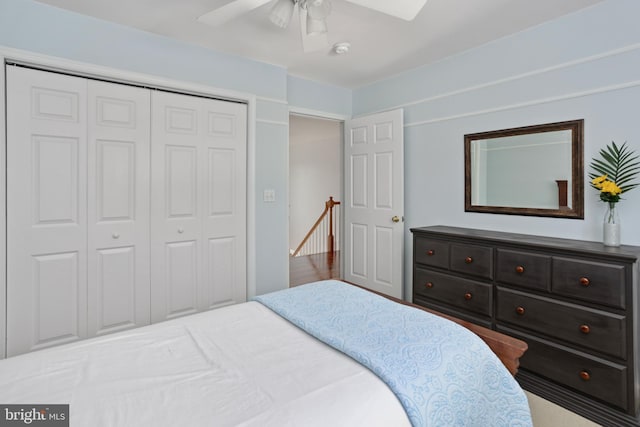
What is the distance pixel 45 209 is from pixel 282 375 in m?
2.19

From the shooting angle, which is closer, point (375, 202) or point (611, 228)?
point (611, 228)

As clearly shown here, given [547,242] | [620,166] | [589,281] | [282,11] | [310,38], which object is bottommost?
[589,281]

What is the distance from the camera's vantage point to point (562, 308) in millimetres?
2092

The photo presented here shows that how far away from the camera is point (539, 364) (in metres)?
2.19

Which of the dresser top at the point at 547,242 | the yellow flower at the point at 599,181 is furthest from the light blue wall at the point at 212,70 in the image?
the yellow flower at the point at 599,181

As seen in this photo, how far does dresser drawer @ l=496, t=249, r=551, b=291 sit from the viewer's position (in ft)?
7.14

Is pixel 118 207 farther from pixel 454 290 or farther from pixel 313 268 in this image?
pixel 313 268

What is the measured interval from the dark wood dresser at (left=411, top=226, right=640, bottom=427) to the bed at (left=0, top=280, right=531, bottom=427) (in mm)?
811

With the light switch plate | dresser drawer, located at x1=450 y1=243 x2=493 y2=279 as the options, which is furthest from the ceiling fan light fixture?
dresser drawer, located at x1=450 y1=243 x2=493 y2=279

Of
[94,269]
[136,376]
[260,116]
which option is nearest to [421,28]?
[260,116]

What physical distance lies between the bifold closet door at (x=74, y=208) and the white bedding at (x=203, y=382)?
4.54ft

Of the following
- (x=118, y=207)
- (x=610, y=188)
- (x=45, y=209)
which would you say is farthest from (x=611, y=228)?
(x=45, y=209)

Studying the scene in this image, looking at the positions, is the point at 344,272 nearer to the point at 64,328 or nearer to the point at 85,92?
the point at 64,328

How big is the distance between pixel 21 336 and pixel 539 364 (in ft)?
11.1
